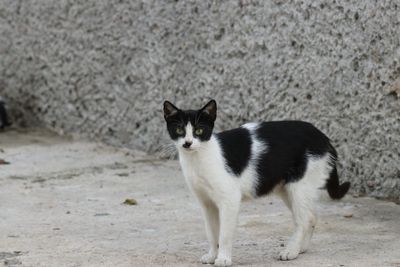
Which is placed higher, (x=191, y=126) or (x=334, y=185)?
(x=191, y=126)

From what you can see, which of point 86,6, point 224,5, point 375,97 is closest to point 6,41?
point 86,6

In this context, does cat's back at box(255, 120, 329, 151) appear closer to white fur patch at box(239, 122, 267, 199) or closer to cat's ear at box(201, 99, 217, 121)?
white fur patch at box(239, 122, 267, 199)

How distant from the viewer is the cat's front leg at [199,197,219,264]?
15.8 ft

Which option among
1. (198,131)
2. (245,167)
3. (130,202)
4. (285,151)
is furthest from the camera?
(130,202)

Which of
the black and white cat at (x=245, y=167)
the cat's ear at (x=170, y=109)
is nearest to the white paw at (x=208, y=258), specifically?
the black and white cat at (x=245, y=167)

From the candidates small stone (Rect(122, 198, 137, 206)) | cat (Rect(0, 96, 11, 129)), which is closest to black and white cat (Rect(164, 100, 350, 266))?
small stone (Rect(122, 198, 137, 206))

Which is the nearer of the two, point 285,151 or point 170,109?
point 170,109

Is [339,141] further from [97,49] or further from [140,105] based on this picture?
[97,49]

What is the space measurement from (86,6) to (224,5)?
1.95m

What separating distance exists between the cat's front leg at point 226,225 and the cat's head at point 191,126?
14.0 inches

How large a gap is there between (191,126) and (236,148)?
363 mm

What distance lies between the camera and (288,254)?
480 centimetres

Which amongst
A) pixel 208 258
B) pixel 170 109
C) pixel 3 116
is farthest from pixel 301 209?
pixel 3 116

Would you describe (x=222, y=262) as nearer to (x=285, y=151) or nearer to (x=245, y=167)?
(x=245, y=167)
